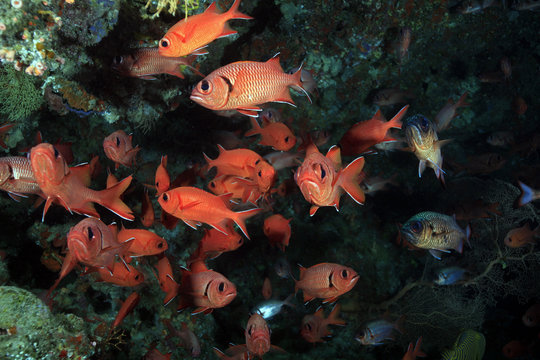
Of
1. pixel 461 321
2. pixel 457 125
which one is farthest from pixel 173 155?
pixel 457 125

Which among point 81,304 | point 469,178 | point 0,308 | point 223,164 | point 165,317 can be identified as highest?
point 0,308

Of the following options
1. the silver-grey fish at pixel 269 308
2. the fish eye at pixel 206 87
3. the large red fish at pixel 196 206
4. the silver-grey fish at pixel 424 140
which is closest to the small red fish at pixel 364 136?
the silver-grey fish at pixel 424 140

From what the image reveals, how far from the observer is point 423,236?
387 centimetres

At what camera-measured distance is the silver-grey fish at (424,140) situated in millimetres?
3078

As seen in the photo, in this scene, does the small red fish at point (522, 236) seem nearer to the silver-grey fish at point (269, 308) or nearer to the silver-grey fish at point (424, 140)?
the silver-grey fish at point (424, 140)

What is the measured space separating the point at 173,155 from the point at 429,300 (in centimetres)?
561

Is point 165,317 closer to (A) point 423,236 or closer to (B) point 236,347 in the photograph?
(B) point 236,347

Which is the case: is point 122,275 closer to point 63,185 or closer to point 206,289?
point 206,289

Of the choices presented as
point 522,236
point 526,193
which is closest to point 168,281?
point 526,193

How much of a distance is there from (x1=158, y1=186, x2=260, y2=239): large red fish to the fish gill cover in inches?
0.8

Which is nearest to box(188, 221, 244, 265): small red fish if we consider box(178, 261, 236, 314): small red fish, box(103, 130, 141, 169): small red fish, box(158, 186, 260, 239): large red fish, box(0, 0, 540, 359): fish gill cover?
box(0, 0, 540, 359): fish gill cover

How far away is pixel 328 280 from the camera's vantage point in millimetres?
3605

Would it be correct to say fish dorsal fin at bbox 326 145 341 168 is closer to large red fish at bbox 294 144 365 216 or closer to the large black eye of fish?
large red fish at bbox 294 144 365 216

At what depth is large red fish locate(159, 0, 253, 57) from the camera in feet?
7.33
